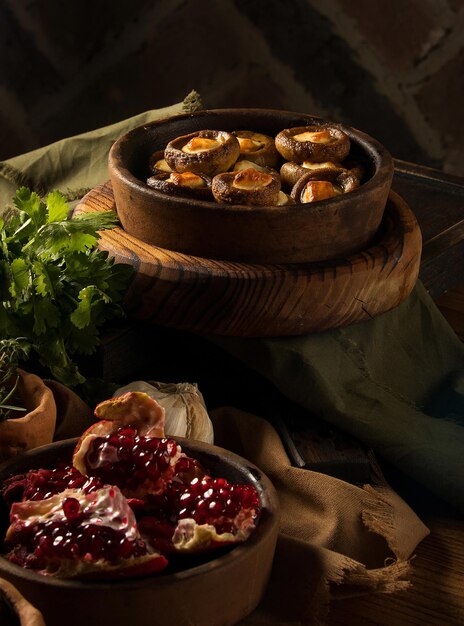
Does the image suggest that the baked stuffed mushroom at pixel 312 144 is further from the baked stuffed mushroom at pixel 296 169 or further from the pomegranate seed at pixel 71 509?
the pomegranate seed at pixel 71 509

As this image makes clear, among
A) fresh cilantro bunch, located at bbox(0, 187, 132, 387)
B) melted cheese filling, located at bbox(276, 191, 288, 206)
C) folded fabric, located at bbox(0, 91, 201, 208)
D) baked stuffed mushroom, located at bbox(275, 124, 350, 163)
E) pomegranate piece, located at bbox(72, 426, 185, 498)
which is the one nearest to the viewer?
pomegranate piece, located at bbox(72, 426, 185, 498)

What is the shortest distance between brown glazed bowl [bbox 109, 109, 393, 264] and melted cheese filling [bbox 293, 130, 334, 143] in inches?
4.1

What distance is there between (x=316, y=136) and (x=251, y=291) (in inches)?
14.8

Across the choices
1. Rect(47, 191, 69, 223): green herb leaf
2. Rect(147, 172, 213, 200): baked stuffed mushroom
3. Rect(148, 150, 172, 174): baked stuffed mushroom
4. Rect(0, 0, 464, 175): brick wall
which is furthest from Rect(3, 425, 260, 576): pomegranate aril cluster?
Rect(0, 0, 464, 175): brick wall

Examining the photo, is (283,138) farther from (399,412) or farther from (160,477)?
(160,477)

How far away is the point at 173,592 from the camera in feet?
3.20

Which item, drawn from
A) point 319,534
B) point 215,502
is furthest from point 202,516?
point 319,534

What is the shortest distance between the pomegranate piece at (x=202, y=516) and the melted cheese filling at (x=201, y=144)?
64cm

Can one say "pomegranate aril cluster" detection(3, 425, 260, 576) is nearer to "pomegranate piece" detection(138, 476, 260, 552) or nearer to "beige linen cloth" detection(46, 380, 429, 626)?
"pomegranate piece" detection(138, 476, 260, 552)

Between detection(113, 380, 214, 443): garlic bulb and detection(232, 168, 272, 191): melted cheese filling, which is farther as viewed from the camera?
detection(232, 168, 272, 191): melted cheese filling

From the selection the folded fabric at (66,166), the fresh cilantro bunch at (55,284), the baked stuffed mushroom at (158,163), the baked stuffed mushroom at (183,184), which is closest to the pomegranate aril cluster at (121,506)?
the fresh cilantro bunch at (55,284)

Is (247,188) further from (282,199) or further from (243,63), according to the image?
(243,63)

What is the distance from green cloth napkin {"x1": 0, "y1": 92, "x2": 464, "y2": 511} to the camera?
1401 millimetres

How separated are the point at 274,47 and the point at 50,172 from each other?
124cm
